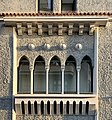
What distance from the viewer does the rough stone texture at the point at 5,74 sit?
811 inches

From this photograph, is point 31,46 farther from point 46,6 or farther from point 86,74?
point 86,74

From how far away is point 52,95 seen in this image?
20.4m

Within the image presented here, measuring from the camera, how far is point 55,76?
821 inches

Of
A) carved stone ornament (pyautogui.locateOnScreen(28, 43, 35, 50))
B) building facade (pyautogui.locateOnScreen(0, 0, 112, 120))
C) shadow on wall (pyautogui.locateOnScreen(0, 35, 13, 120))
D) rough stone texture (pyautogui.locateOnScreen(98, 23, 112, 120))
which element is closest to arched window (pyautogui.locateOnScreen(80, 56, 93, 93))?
building facade (pyautogui.locateOnScreen(0, 0, 112, 120))

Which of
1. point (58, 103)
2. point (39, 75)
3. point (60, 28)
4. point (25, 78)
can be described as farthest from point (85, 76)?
point (25, 78)

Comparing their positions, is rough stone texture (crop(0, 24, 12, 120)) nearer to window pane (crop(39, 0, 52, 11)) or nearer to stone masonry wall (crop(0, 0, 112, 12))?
stone masonry wall (crop(0, 0, 112, 12))

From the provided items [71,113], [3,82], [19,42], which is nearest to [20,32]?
[19,42]

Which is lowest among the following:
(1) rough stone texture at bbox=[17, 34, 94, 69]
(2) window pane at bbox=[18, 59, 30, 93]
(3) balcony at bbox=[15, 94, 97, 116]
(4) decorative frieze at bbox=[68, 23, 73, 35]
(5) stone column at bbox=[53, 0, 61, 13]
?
(3) balcony at bbox=[15, 94, 97, 116]

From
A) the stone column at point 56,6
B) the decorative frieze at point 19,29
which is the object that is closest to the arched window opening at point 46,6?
the stone column at point 56,6

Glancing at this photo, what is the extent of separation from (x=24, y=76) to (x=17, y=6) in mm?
2379

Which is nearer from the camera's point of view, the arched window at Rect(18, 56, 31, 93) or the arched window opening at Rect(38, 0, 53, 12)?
the arched window at Rect(18, 56, 31, 93)

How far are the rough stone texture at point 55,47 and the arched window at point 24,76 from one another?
0.65 feet

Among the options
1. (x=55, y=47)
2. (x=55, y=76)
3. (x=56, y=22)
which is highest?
(x=56, y=22)

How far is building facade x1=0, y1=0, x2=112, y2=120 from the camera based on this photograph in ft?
67.0
